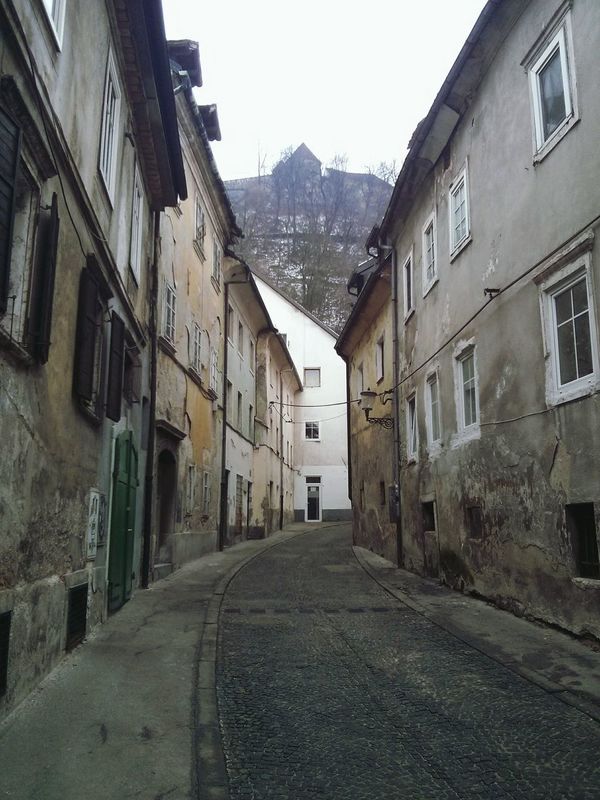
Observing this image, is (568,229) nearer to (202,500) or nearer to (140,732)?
(140,732)

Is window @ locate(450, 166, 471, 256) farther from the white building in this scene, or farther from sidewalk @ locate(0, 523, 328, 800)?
the white building

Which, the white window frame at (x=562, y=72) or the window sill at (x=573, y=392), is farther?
the white window frame at (x=562, y=72)

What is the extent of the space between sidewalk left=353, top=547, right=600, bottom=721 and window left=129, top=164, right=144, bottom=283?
637 cm

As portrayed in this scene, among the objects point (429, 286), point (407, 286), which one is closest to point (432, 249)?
point (429, 286)

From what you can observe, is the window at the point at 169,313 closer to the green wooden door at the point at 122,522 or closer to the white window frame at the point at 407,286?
the green wooden door at the point at 122,522

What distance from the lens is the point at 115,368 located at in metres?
8.05

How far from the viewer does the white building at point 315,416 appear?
4162 cm

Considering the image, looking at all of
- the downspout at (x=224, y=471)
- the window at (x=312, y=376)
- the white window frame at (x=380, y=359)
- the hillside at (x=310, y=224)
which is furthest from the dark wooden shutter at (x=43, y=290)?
the hillside at (x=310, y=224)

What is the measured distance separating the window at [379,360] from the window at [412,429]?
3207 mm

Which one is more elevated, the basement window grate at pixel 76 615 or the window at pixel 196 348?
the window at pixel 196 348

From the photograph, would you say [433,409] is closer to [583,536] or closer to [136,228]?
[583,536]

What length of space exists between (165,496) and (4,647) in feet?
32.1

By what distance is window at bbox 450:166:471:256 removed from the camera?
10441 mm

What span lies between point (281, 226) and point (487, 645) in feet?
185
